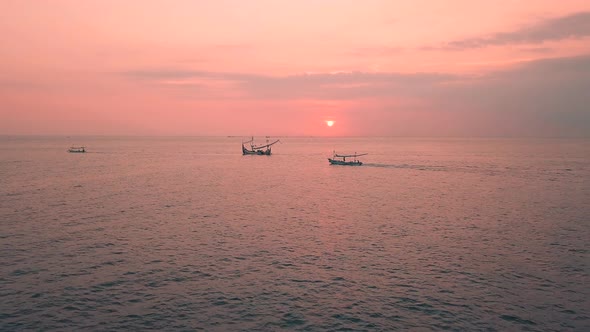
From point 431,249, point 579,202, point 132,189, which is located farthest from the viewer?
point 132,189

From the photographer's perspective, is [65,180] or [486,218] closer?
[486,218]

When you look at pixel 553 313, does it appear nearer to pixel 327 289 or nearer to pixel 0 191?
pixel 327 289

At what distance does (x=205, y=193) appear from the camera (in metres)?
85.4

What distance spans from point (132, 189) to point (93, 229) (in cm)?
3816

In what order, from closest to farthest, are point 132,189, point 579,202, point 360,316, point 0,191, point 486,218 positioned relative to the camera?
point 360,316 < point 486,218 < point 579,202 < point 0,191 < point 132,189

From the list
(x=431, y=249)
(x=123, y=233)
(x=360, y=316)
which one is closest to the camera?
(x=360, y=316)

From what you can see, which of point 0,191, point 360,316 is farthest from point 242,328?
point 0,191

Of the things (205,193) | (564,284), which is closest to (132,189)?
(205,193)

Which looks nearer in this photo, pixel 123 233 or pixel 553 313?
pixel 553 313

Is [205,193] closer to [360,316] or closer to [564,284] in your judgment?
[360,316]

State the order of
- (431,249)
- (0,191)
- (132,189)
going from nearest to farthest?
1. (431,249)
2. (0,191)
3. (132,189)

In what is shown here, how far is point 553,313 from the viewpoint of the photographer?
1147 inches

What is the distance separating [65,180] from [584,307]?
108 meters

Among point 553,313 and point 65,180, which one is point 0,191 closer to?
point 65,180
